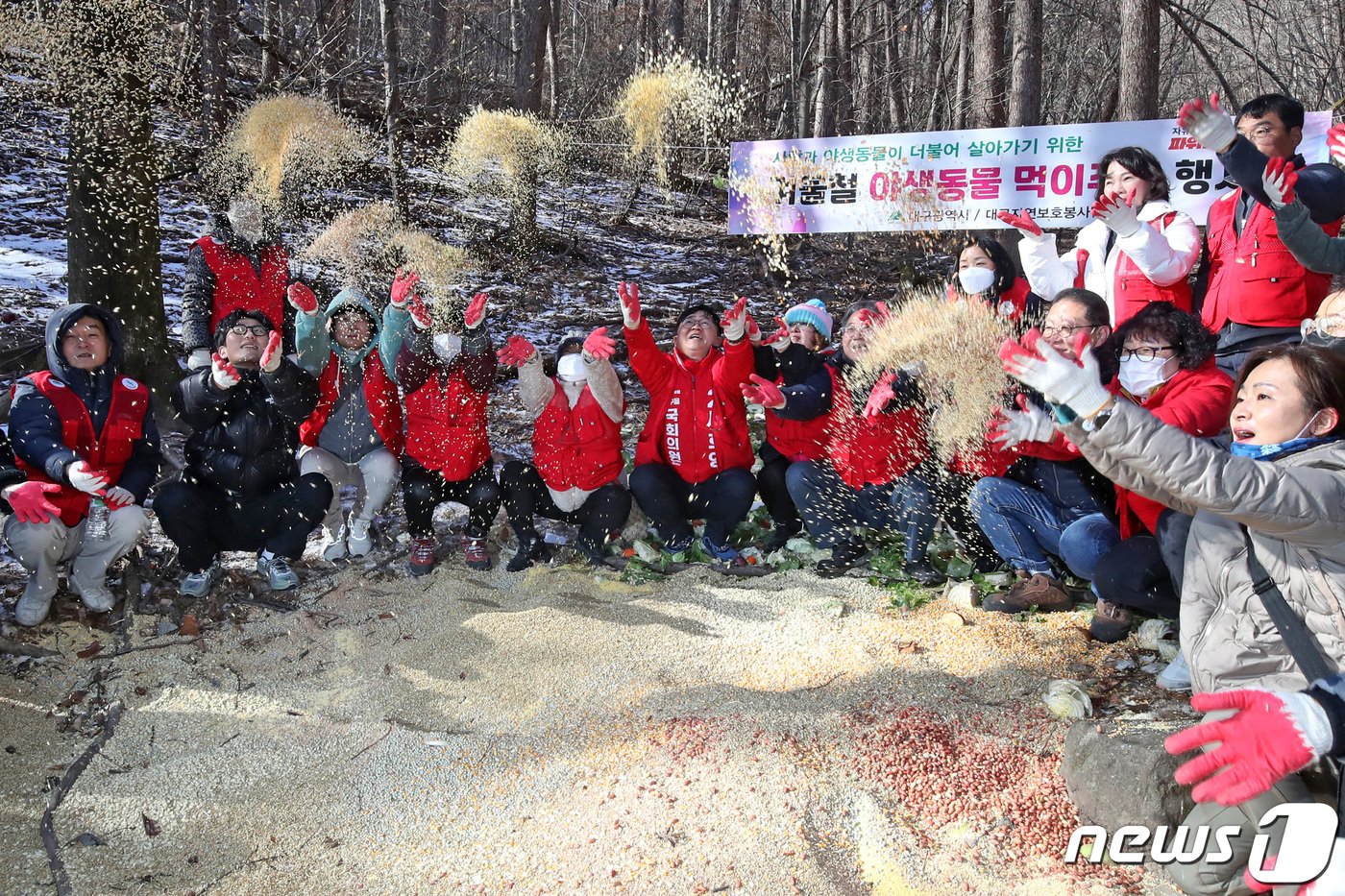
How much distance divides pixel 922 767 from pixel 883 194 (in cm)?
427

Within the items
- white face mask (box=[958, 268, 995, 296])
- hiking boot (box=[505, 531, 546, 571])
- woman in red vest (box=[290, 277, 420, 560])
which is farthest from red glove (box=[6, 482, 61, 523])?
white face mask (box=[958, 268, 995, 296])

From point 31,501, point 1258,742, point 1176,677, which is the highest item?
point 31,501

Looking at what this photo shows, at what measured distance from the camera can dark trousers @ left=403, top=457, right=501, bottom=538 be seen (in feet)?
14.7

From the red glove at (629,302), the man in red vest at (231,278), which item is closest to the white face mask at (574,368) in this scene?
the red glove at (629,302)

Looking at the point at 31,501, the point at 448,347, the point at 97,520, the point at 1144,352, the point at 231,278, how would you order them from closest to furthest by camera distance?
the point at 1144,352, the point at 31,501, the point at 97,520, the point at 448,347, the point at 231,278

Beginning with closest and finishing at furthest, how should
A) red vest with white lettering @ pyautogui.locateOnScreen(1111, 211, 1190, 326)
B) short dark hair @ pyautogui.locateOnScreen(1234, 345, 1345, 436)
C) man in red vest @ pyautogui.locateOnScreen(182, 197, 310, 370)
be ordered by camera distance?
short dark hair @ pyautogui.locateOnScreen(1234, 345, 1345, 436) < red vest with white lettering @ pyautogui.locateOnScreen(1111, 211, 1190, 326) < man in red vest @ pyautogui.locateOnScreen(182, 197, 310, 370)

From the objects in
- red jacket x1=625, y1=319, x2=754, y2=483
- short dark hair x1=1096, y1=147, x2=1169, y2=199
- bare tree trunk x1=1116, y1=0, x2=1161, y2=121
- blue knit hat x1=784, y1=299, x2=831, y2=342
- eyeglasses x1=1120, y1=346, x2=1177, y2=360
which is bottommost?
red jacket x1=625, y1=319, x2=754, y2=483

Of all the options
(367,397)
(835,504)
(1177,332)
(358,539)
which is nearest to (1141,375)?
(1177,332)

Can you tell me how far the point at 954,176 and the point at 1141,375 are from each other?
2.89m

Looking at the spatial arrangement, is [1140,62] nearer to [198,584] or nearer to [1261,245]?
[1261,245]

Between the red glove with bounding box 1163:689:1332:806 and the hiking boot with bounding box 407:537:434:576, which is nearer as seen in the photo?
the red glove with bounding box 1163:689:1332:806

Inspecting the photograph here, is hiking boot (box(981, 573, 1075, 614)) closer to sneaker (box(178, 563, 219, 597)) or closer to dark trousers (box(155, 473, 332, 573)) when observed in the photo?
dark trousers (box(155, 473, 332, 573))

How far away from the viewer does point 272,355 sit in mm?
4141

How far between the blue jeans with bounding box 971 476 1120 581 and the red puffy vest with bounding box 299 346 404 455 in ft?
8.82
